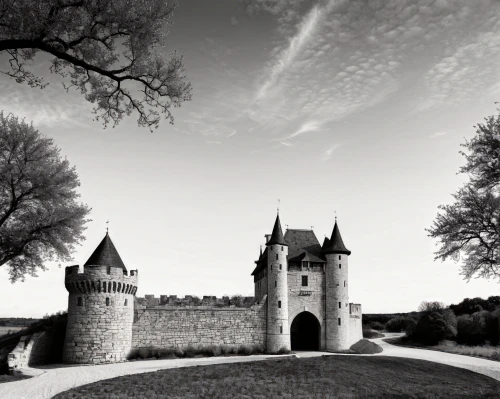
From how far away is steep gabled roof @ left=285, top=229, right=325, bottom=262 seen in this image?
3978cm

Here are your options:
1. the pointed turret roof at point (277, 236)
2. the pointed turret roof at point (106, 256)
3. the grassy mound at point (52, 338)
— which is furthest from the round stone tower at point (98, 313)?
the pointed turret roof at point (277, 236)

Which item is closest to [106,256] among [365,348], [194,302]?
[194,302]

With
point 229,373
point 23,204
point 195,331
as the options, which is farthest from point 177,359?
point 23,204

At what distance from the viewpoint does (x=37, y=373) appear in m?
24.7

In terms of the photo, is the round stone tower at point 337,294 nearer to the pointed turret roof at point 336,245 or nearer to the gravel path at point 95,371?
the pointed turret roof at point 336,245

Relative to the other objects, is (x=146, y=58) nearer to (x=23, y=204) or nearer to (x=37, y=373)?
(x=23, y=204)

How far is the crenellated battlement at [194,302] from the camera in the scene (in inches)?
1364

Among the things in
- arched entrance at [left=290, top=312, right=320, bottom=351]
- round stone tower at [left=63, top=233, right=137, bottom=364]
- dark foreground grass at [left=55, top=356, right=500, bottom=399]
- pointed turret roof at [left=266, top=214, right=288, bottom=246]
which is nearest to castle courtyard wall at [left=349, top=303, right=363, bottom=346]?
arched entrance at [left=290, top=312, right=320, bottom=351]

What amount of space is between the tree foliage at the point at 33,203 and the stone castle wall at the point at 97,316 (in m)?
6.79

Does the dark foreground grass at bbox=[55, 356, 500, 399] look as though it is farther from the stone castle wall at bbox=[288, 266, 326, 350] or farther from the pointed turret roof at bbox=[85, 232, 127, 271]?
the pointed turret roof at bbox=[85, 232, 127, 271]

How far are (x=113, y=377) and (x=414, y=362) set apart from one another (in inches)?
725

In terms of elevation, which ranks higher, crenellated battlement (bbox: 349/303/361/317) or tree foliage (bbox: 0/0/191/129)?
tree foliage (bbox: 0/0/191/129)

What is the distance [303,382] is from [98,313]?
1507cm

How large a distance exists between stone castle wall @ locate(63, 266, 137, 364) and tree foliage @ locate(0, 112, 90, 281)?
6795 millimetres
